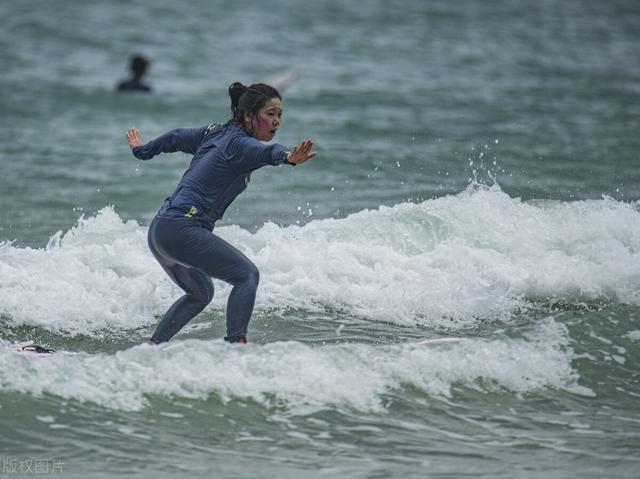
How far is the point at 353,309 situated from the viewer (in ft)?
30.0

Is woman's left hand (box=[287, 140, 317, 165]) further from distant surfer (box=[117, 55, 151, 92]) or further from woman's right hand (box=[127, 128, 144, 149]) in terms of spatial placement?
distant surfer (box=[117, 55, 151, 92])

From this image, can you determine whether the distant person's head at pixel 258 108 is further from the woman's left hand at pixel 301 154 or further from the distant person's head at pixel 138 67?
the distant person's head at pixel 138 67

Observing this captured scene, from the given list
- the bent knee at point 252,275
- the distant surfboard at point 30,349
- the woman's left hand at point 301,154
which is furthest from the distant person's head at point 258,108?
the distant surfboard at point 30,349

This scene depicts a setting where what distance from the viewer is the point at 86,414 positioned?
→ 6551mm

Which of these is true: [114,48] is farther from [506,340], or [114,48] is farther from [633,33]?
[506,340]

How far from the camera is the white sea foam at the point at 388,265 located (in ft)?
29.7

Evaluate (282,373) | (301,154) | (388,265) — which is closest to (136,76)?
(388,265)

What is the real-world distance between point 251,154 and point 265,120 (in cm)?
30

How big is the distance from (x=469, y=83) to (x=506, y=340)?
19812mm

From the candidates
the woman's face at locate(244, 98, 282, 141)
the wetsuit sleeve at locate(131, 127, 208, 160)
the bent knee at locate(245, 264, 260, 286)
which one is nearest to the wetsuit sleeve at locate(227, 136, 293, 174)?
the woman's face at locate(244, 98, 282, 141)

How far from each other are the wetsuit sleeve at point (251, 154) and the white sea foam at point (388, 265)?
2558mm

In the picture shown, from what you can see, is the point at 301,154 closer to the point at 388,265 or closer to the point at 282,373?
the point at 282,373

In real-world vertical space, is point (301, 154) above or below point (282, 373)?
above

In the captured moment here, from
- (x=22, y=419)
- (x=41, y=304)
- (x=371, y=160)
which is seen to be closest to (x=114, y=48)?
(x=371, y=160)
